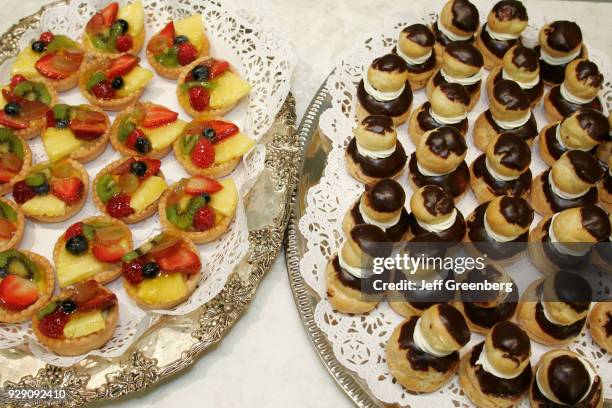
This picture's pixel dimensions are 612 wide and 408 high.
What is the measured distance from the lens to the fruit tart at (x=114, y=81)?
337 cm

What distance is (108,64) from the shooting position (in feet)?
11.3

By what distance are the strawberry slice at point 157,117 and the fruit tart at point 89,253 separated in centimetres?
66

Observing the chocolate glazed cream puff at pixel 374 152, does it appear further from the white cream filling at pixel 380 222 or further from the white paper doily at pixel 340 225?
the white cream filling at pixel 380 222

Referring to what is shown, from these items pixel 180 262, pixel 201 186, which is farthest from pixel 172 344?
pixel 201 186

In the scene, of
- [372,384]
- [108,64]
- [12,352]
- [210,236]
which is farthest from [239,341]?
[108,64]

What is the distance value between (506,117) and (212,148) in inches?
60.0

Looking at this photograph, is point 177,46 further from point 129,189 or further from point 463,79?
point 463,79

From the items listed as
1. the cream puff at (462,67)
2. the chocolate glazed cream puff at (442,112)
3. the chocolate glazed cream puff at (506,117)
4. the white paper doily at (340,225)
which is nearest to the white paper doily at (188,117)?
the white paper doily at (340,225)

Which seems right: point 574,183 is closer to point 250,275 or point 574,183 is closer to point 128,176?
point 250,275

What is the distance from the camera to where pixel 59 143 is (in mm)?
3209

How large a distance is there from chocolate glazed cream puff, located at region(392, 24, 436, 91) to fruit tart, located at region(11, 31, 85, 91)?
185 cm

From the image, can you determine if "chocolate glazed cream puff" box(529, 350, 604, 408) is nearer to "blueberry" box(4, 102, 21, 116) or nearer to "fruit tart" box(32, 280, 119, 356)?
"fruit tart" box(32, 280, 119, 356)

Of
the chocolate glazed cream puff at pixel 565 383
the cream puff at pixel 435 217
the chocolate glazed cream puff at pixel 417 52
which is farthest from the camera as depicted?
the chocolate glazed cream puff at pixel 417 52

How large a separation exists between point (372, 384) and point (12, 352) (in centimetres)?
158
